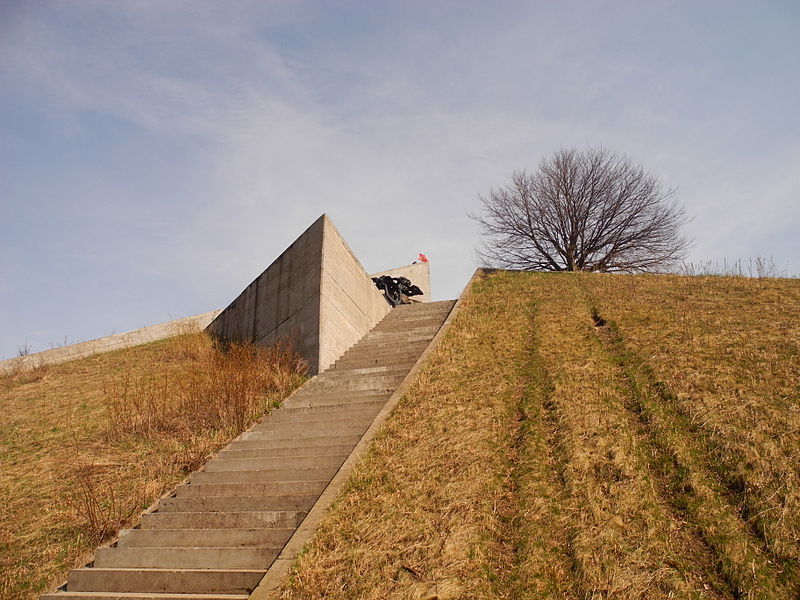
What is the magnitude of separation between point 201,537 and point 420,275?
78.5 feet

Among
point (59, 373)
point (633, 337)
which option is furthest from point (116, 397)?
point (633, 337)

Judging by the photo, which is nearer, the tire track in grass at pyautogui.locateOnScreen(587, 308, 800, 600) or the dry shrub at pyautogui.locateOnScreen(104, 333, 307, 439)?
the tire track in grass at pyautogui.locateOnScreen(587, 308, 800, 600)

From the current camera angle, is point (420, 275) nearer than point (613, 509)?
No

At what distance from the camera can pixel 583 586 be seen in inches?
173

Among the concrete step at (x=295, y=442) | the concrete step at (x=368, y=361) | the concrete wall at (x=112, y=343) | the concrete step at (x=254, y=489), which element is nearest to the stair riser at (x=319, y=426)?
the concrete step at (x=295, y=442)

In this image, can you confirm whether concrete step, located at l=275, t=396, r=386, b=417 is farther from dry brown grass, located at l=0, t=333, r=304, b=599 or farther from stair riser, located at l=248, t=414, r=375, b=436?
dry brown grass, located at l=0, t=333, r=304, b=599

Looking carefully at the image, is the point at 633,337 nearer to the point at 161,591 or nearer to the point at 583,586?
the point at 583,586

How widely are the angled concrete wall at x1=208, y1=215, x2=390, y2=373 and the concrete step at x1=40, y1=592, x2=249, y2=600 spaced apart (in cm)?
599

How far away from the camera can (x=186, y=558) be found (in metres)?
5.11

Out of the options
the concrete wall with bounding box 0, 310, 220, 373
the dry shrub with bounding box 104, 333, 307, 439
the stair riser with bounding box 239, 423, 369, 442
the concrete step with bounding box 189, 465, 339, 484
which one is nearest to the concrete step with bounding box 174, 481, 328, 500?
the concrete step with bounding box 189, 465, 339, 484

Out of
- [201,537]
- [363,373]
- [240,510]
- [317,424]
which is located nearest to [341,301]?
[363,373]

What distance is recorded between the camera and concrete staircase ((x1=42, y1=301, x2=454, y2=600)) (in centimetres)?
479

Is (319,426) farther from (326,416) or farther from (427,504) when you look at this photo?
(427,504)

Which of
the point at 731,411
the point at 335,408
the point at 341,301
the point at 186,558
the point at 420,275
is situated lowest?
the point at 186,558
